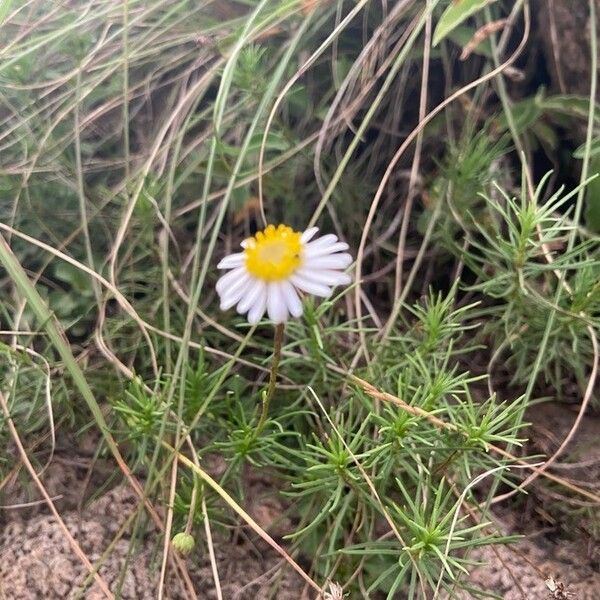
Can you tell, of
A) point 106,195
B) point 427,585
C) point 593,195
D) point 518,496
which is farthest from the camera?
point 106,195

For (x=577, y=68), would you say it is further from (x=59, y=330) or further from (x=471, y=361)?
(x=59, y=330)

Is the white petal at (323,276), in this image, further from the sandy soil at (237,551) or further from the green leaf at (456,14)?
the green leaf at (456,14)

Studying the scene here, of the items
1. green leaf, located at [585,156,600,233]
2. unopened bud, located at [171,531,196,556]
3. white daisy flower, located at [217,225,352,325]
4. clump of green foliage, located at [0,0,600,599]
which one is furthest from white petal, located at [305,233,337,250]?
green leaf, located at [585,156,600,233]

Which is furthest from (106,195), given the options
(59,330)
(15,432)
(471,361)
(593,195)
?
(593,195)

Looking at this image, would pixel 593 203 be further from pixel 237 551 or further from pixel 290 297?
pixel 237 551

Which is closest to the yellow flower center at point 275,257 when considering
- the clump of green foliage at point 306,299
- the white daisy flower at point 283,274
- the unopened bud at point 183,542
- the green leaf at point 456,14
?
the white daisy flower at point 283,274

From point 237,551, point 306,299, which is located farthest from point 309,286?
point 237,551

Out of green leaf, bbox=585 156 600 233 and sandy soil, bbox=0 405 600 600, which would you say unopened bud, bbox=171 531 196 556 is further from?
green leaf, bbox=585 156 600 233

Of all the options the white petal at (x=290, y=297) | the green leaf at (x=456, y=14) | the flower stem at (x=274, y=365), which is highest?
the green leaf at (x=456, y=14)
